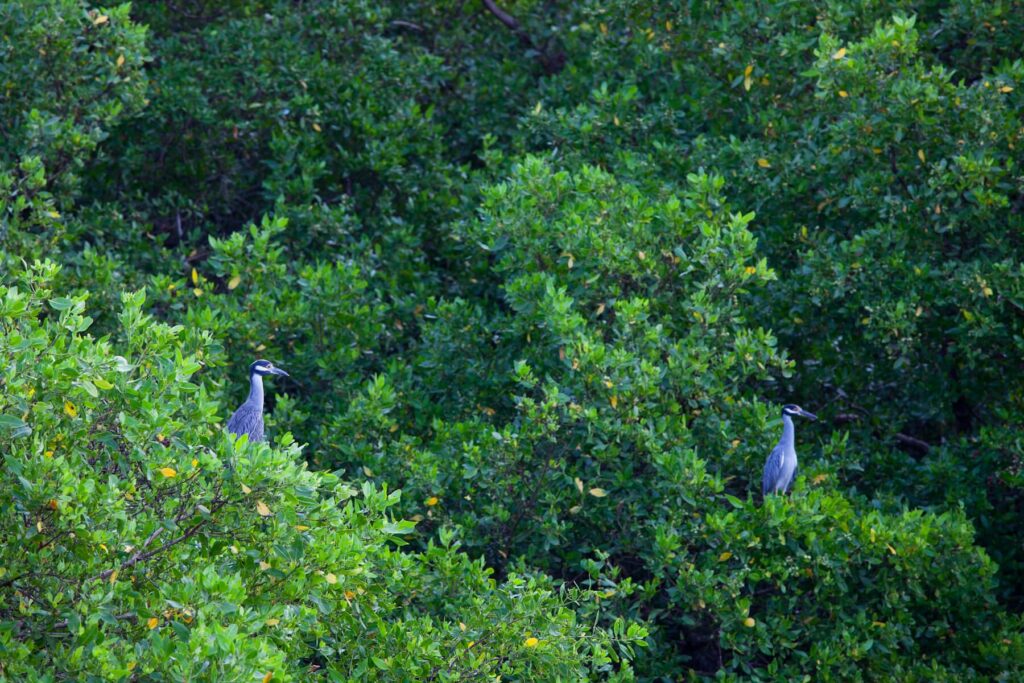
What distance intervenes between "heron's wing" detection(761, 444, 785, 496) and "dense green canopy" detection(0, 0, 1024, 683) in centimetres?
12

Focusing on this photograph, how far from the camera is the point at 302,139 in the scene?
1195 cm

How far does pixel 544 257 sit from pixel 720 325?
131cm

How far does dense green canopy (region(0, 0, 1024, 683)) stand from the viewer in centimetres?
590

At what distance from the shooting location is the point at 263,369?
9227 mm

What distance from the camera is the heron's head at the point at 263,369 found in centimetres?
921

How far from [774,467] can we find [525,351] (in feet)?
6.10

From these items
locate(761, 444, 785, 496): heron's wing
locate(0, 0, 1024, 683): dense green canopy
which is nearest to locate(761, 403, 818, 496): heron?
locate(761, 444, 785, 496): heron's wing

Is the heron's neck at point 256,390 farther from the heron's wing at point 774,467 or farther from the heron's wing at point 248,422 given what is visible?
the heron's wing at point 774,467

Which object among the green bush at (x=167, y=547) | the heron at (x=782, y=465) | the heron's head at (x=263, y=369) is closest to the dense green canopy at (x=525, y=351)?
the green bush at (x=167, y=547)

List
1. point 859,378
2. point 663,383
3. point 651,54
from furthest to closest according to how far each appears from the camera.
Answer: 1. point 651,54
2. point 859,378
3. point 663,383

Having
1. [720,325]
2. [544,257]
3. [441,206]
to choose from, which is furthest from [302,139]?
[720,325]

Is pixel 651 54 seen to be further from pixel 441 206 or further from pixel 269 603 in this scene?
pixel 269 603

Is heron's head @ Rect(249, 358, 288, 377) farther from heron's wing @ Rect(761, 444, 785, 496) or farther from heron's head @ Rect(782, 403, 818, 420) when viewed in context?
heron's head @ Rect(782, 403, 818, 420)

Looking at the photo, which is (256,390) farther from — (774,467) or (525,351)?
(774,467)
